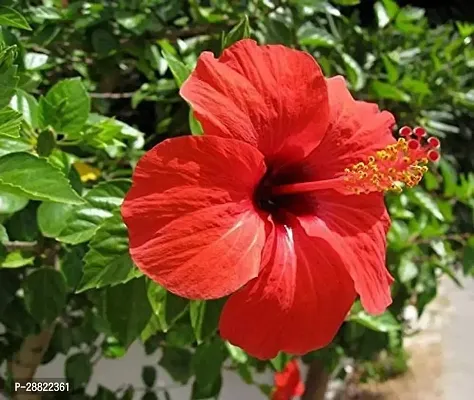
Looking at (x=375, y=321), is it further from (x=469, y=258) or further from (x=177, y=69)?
(x=177, y=69)

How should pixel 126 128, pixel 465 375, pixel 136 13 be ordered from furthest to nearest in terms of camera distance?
pixel 465 375, pixel 136 13, pixel 126 128

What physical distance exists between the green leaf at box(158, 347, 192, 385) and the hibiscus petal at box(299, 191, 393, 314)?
652 mm

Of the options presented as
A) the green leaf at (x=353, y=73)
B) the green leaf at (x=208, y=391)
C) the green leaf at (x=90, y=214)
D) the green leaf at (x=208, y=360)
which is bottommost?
the green leaf at (x=208, y=391)

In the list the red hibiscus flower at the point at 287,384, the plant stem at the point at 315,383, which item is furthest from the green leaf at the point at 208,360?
the plant stem at the point at 315,383

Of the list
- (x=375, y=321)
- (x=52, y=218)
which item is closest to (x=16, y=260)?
(x=52, y=218)

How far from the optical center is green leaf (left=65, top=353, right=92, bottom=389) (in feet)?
4.32

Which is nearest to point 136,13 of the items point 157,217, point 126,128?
point 126,128

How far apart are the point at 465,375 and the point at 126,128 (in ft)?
7.74

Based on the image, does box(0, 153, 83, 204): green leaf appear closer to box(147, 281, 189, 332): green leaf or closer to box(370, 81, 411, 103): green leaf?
box(147, 281, 189, 332): green leaf

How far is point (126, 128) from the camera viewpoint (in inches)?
38.8

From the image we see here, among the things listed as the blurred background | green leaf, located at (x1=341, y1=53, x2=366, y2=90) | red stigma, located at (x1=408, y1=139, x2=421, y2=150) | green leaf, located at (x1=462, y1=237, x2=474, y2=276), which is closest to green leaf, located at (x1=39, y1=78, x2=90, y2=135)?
the blurred background

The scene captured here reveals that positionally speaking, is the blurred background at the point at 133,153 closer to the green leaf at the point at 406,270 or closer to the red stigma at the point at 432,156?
the green leaf at the point at 406,270

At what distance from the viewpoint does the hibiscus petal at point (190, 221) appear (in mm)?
598

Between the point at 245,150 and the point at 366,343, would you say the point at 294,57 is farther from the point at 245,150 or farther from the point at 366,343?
the point at 366,343
